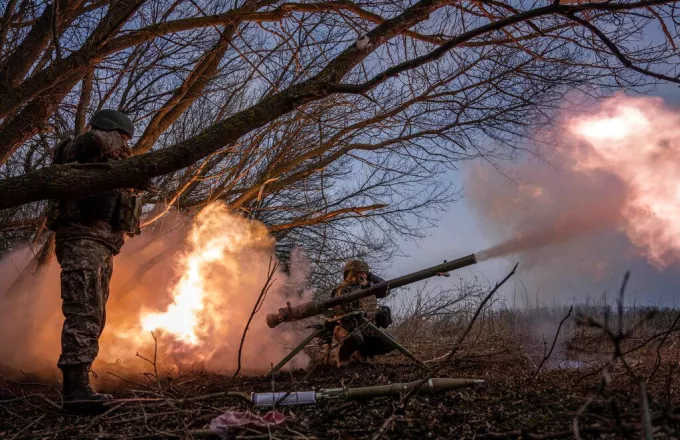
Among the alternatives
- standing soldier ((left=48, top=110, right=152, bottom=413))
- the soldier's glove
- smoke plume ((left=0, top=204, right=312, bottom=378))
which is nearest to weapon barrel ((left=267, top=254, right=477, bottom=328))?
the soldier's glove

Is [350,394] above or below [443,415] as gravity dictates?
above

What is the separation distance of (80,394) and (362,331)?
3587 millimetres

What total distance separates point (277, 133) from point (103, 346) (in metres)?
4.64

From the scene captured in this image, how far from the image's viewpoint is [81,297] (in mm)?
5234

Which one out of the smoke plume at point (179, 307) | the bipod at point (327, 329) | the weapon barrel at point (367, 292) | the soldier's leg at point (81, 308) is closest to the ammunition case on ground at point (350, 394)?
the soldier's leg at point (81, 308)

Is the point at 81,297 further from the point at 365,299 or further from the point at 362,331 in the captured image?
the point at 365,299

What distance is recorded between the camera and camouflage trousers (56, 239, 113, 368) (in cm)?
504

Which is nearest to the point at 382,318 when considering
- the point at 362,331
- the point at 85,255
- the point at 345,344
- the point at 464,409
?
the point at 362,331

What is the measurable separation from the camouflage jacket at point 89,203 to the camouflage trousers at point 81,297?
0.09 metres

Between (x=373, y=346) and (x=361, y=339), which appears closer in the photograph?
(x=361, y=339)

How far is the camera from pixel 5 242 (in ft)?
46.3

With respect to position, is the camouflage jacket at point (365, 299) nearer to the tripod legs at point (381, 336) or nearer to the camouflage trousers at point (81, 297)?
the tripod legs at point (381, 336)

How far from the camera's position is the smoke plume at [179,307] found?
8.59 meters

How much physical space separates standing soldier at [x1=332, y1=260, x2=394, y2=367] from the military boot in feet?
10.4
